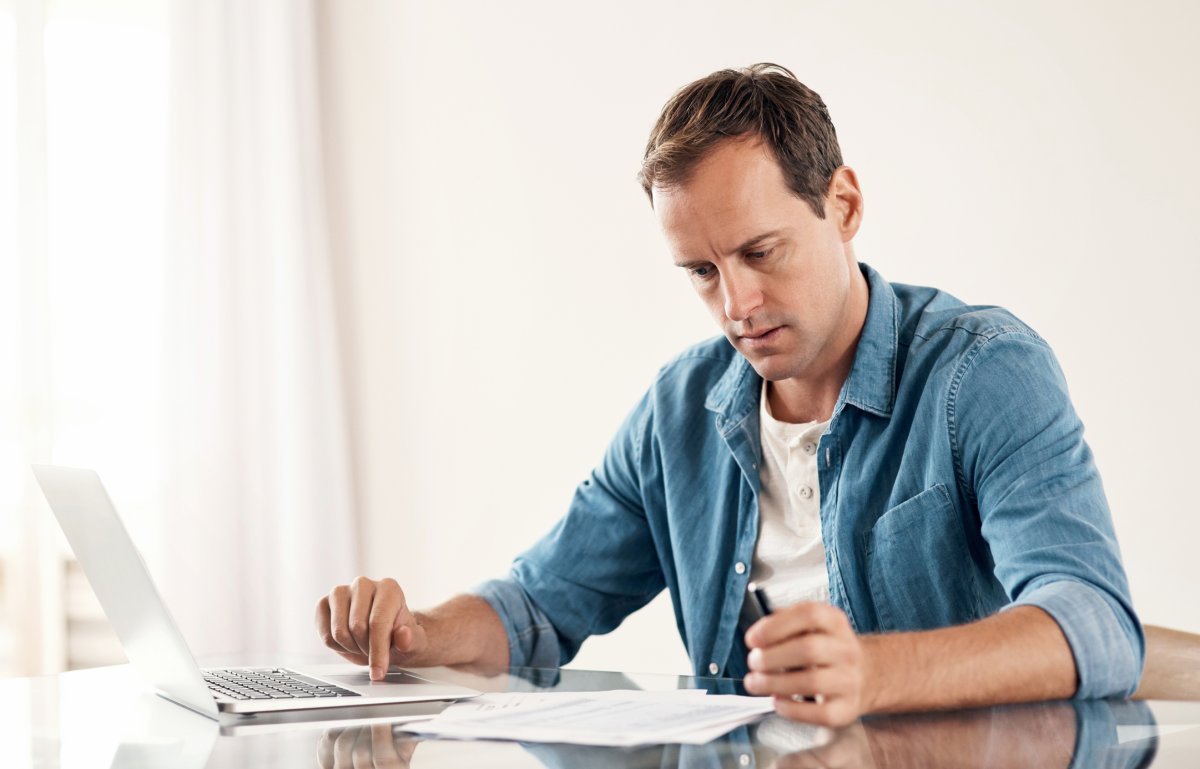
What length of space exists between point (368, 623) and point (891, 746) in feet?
2.23

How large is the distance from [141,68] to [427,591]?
148cm

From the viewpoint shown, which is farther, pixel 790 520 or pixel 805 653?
pixel 790 520

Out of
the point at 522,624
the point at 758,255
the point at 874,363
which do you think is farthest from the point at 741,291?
the point at 522,624

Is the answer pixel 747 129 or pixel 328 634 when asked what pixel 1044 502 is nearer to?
pixel 747 129

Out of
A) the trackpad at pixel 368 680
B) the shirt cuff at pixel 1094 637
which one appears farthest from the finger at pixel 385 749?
the shirt cuff at pixel 1094 637

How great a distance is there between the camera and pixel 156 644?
111 cm

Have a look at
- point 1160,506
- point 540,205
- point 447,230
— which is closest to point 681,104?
point 1160,506

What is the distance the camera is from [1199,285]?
1902mm

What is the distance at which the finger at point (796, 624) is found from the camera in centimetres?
89

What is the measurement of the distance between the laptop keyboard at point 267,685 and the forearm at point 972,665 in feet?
1.56

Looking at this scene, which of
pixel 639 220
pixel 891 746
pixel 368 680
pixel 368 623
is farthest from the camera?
pixel 639 220

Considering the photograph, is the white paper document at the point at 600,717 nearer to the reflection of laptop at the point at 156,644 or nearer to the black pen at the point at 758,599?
the reflection of laptop at the point at 156,644

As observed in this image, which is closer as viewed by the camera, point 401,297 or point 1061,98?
point 1061,98

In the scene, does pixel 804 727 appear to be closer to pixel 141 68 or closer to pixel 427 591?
pixel 427 591
